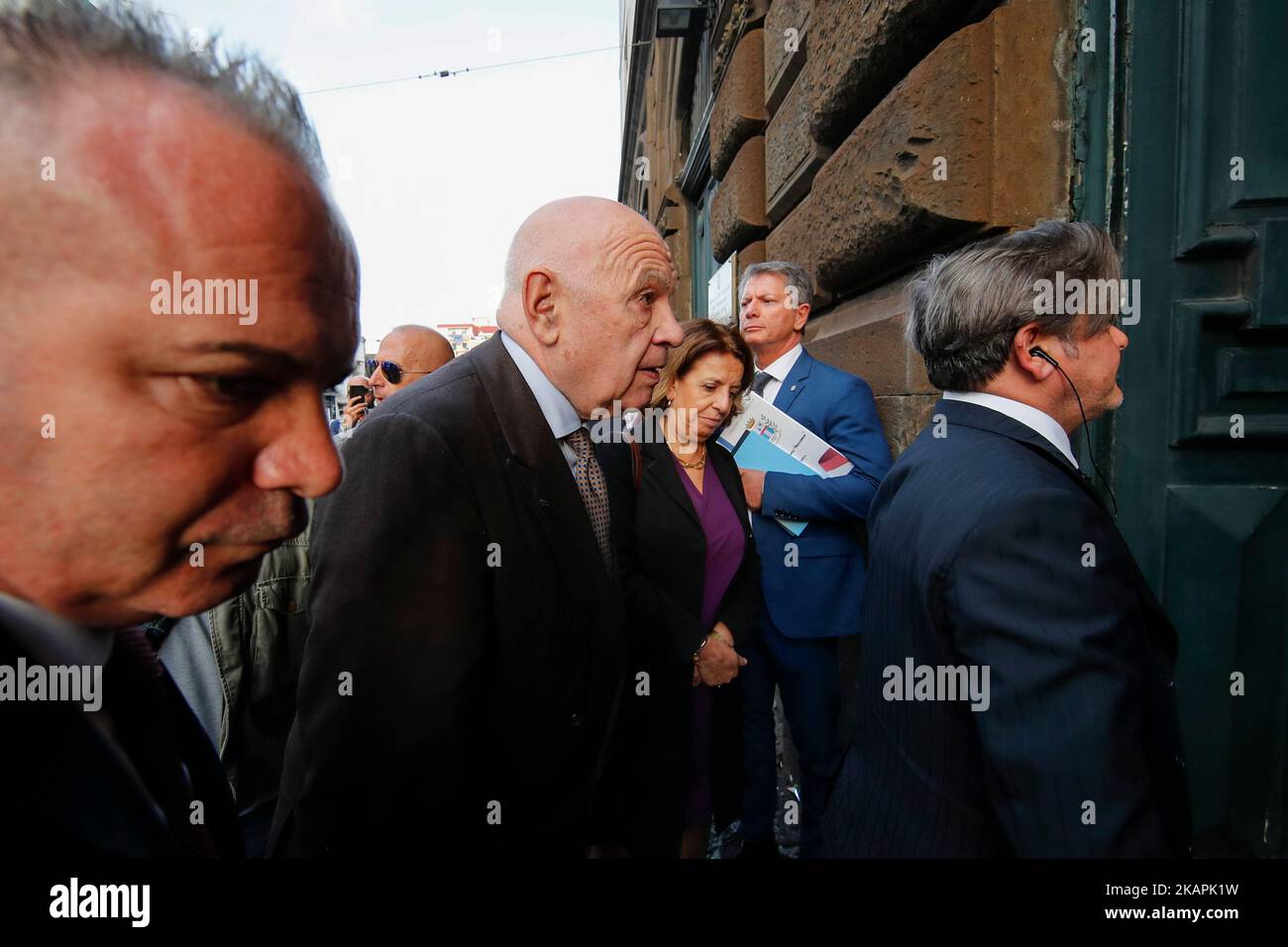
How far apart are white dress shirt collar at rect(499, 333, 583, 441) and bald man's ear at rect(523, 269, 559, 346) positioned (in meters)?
0.05

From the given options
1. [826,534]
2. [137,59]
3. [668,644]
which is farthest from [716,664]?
[137,59]

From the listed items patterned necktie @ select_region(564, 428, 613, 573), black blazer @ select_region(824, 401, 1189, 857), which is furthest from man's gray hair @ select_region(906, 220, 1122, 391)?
patterned necktie @ select_region(564, 428, 613, 573)

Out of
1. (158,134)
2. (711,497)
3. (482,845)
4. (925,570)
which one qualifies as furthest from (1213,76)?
(482,845)

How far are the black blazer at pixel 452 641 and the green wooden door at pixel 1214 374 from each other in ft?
4.83

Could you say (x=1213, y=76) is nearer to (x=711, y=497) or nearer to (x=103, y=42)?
(x=711, y=497)

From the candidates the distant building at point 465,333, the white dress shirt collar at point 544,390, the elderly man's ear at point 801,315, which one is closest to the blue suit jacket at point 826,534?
the elderly man's ear at point 801,315

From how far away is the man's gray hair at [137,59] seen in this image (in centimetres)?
41

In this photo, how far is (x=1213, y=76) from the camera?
1.66 meters

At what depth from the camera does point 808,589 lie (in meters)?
2.49

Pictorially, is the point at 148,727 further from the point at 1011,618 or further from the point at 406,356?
the point at 406,356

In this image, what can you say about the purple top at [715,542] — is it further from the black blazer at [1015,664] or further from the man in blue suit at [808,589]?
the black blazer at [1015,664]

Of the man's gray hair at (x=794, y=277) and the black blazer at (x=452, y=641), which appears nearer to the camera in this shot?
the black blazer at (x=452, y=641)

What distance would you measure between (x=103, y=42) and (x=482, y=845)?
4.14ft

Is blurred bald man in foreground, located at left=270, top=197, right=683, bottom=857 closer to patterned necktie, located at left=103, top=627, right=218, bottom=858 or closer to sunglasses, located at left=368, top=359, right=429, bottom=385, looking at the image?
patterned necktie, located at left=103, top=627, right=218, bottom=858
